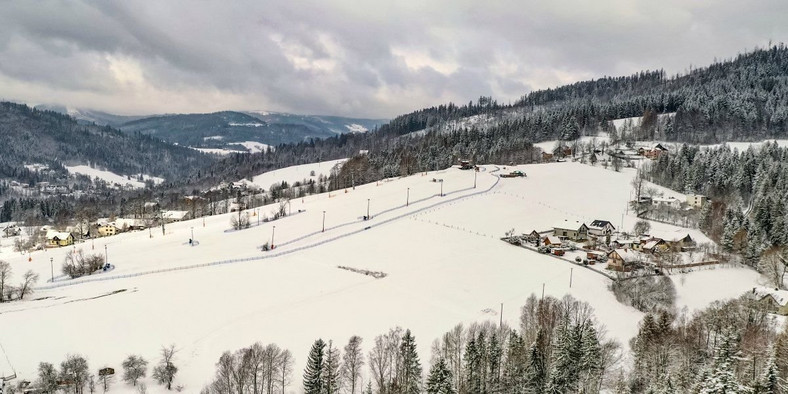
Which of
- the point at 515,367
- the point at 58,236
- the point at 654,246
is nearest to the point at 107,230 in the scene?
the point at 58,236

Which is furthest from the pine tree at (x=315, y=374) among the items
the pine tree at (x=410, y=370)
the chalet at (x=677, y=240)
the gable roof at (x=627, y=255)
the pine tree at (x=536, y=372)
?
the chalet at (x=677, y=240)

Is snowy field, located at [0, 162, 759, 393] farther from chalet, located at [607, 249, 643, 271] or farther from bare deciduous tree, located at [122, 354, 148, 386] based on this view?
chalet, located at [607, 249, 643, 271]

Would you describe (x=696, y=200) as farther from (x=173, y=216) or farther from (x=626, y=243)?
(x=173, y=216)

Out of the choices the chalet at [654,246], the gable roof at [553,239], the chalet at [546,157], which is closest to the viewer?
the chalet at [654,246]

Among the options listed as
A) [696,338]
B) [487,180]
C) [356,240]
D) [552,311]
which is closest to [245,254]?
[356,240]

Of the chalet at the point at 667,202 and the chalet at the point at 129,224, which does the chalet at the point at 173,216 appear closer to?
the chalet at the point at 129,224
